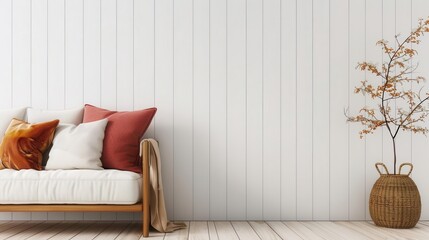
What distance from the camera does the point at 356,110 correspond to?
4.24m

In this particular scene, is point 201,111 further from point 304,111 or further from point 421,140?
point 421,140

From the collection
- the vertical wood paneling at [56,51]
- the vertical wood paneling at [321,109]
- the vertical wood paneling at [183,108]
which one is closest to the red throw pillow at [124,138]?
Result: the vertical wood paneling at [183,108]

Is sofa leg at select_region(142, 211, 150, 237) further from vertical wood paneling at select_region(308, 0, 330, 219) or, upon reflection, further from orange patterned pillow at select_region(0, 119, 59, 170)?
vertical wood paneling at select_region(308, 0, 330, 219)

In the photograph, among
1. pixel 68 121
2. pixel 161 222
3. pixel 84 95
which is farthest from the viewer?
pixel 84 95

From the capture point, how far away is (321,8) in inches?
167

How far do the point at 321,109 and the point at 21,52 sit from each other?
8.23ft

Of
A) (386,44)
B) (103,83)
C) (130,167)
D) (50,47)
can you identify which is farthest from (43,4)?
(386,44)

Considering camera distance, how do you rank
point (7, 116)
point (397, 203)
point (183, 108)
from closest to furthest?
point (397, 203) → point (7, 116) → point (183, 108)

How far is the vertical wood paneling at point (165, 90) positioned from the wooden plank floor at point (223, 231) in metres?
0.44

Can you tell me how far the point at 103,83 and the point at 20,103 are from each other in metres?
0.70

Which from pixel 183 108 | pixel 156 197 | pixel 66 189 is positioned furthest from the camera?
pixel 183 108

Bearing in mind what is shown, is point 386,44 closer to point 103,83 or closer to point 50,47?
point 103,83

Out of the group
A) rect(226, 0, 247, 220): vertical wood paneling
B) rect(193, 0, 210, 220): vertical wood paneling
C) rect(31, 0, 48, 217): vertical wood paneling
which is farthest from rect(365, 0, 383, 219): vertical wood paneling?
rect(31, 0, 48, 217): vertical wood paneling

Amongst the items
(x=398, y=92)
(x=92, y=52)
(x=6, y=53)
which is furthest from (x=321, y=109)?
(x=6, y=53)
